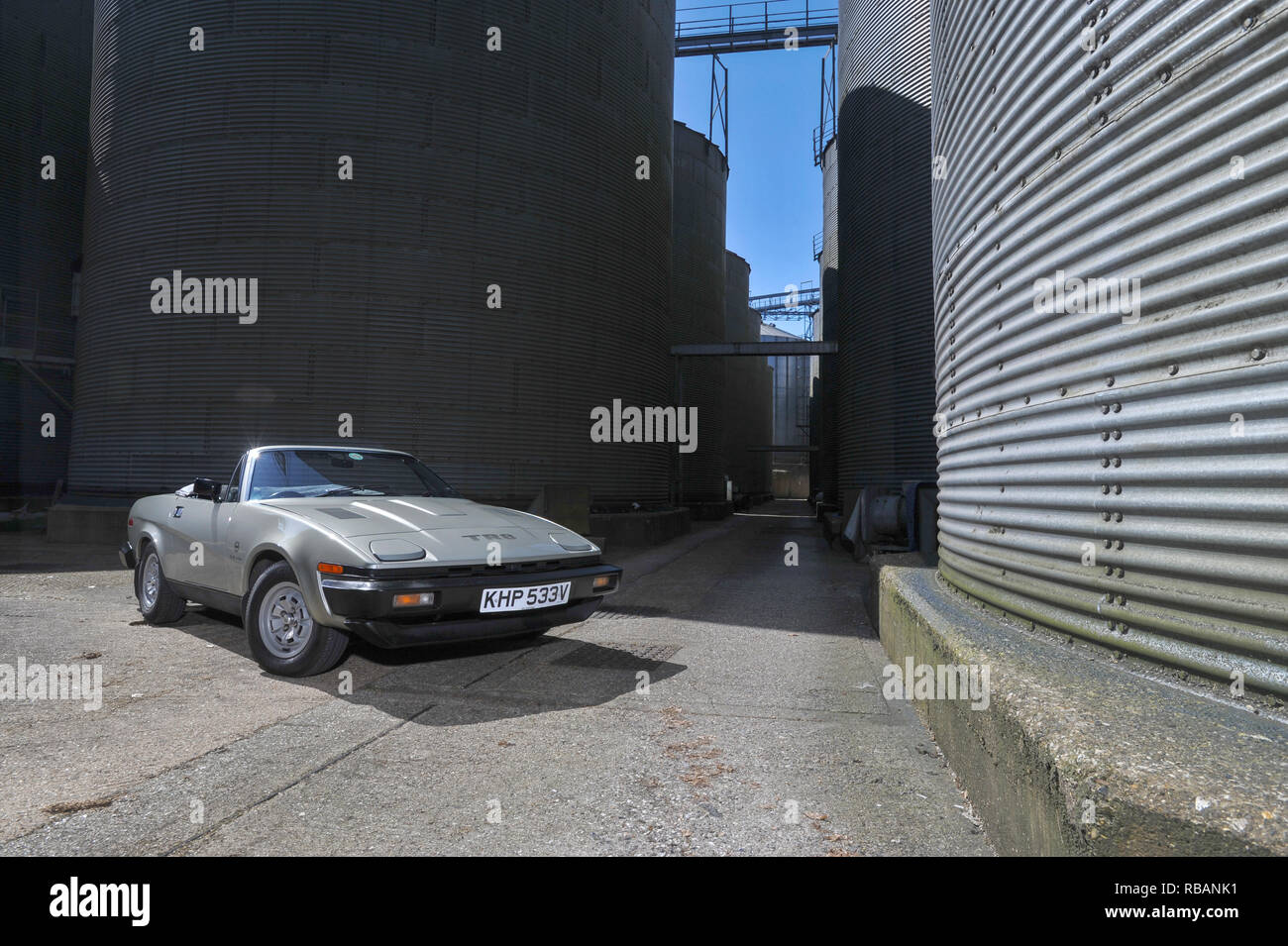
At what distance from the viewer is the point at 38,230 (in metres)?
16.9

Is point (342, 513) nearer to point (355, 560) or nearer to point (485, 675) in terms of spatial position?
point (355, 560)

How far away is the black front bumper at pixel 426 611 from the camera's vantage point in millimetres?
3455

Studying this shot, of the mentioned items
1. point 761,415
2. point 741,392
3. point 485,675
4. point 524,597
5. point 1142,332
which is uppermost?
point 741,392

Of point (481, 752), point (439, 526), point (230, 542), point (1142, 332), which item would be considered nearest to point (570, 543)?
point (439, 526)

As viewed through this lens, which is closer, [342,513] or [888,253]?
[342,513]

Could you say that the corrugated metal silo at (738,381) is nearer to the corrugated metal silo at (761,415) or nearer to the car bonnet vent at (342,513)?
the corrugated metal silo at (761,415)

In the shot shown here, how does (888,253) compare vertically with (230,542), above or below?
above

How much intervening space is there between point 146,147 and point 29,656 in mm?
11185

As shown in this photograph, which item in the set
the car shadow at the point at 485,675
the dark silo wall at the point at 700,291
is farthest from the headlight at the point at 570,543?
the dark silo wall at the point at 700,291

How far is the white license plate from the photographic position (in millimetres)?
3750

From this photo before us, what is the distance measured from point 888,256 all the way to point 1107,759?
13.4 m

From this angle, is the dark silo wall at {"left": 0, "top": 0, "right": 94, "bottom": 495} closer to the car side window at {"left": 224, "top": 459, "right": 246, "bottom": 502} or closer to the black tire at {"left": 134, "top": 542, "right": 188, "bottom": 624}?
the black tire at {"left": 134, "top": 542, "right": 188, "bottom": 624}

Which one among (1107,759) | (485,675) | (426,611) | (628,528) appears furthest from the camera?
(628,528)
